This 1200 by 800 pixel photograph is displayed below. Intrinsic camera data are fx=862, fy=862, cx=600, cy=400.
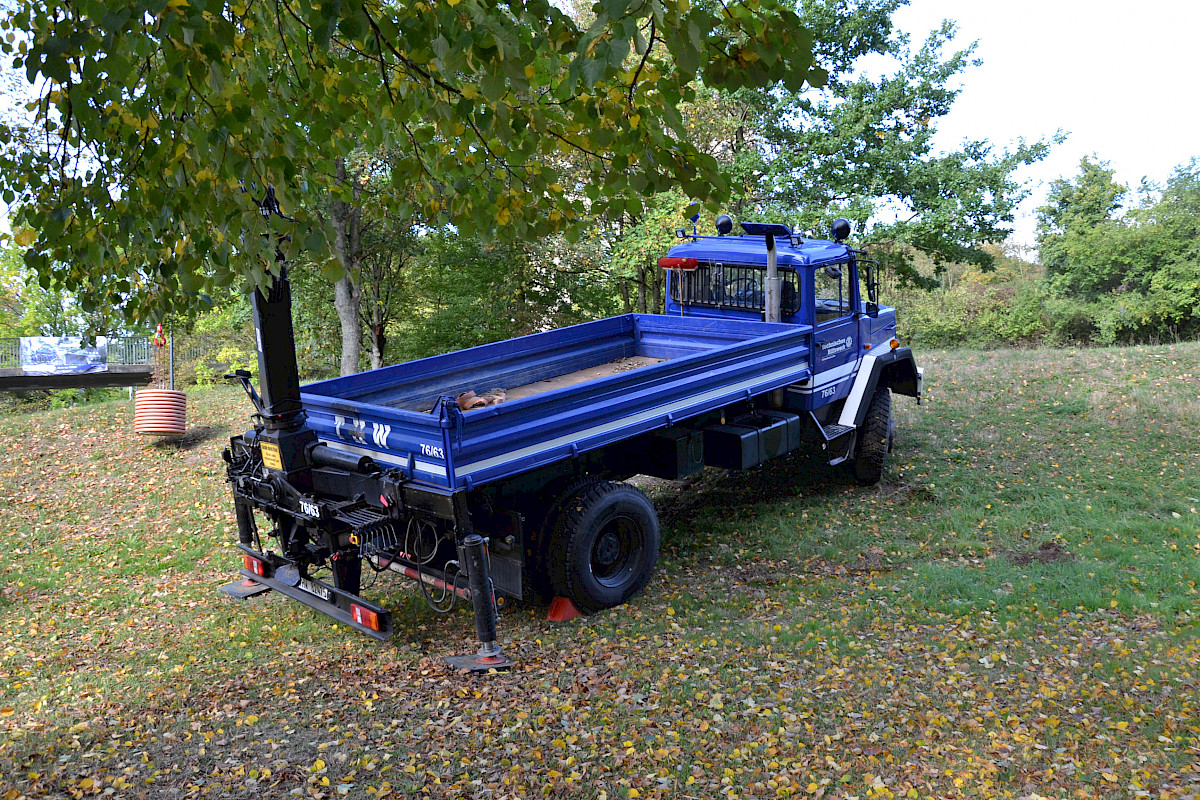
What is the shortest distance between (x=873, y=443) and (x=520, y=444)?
5279 mm

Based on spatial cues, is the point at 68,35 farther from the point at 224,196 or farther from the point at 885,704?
the point at 885,704

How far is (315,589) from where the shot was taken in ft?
21.1

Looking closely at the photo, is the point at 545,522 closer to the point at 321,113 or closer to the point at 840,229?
the point at 321,113

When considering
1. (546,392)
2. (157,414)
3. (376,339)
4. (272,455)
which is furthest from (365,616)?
(376,339)

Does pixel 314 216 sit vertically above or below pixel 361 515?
above

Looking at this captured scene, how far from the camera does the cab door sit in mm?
9219

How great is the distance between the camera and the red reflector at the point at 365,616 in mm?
5883

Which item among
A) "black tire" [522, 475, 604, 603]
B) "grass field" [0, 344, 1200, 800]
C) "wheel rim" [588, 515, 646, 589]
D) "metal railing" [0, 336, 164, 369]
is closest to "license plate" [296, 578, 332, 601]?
"grass field" [0, 344, 1200, 800]

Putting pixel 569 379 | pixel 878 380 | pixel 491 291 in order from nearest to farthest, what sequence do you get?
pixel 569 379, pixel 878 380, pixel 491 291

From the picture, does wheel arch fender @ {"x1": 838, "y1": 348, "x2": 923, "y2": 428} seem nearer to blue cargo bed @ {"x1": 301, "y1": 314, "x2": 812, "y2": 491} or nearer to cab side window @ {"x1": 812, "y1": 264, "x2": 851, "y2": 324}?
cab side window @ {"x1": 812, "y1": 264, "x2": 851, "y2": 324}

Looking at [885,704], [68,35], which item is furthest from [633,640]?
[68,35]

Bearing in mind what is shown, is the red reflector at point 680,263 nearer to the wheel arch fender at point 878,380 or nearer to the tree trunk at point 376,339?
the wheel arch fender at point 878,380

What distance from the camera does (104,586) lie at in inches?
335

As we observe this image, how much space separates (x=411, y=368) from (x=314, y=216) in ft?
12.9
